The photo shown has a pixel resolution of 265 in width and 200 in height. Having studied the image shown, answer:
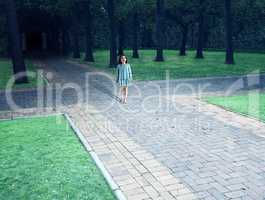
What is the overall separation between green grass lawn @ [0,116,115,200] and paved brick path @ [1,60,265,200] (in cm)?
44

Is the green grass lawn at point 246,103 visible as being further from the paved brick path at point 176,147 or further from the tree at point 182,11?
the tree at point 182,11

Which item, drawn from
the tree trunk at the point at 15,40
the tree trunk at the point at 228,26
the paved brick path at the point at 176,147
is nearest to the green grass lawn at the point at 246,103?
the paved brick path at the point at 176,147

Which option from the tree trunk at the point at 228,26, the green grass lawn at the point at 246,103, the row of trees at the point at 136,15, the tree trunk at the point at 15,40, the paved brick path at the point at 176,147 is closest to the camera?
the paved brick path at the point at 176,147

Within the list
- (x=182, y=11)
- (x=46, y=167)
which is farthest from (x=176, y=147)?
(x=182, y=11)

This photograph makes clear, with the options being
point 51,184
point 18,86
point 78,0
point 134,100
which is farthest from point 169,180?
point 78,0

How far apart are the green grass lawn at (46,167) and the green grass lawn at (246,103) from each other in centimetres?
561

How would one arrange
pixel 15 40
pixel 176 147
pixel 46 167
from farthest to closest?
1. pixel 15 40
2. pixel 176 147
3. pixel 46 167

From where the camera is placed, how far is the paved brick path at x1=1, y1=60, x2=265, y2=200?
5754 millimetres

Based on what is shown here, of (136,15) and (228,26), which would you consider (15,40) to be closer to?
(228,26)

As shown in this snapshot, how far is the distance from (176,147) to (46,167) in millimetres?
2942

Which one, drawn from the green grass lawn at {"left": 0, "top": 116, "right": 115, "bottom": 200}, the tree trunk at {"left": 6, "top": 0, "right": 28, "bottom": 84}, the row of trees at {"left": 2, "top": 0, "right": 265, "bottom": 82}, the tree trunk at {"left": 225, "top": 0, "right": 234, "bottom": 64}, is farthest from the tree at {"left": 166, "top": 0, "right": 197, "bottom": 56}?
the green grass lawn at {"left": 0, "top": 116, "right": 115, "bottom": 200}

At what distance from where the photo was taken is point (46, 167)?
6.69 m

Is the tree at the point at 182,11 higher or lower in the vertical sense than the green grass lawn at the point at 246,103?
higher

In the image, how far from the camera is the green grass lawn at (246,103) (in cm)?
1082
